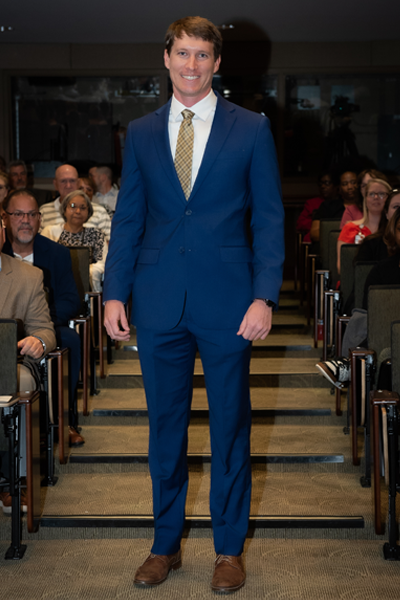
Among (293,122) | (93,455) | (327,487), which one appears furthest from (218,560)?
(293,122)

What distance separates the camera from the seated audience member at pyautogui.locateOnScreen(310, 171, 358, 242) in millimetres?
5754

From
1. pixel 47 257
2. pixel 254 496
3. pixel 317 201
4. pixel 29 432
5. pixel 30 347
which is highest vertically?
pixel 317 201

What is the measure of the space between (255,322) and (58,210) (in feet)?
11.7

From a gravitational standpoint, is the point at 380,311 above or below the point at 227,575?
above

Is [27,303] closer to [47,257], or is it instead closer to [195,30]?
[47,257]

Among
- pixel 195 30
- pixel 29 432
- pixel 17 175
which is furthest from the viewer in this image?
pixel 17 175

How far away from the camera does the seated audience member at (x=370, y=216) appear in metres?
4.30

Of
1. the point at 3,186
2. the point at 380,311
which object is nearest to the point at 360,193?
the point at 380,311

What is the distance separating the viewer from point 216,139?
1.75 m

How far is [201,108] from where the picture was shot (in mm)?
1781

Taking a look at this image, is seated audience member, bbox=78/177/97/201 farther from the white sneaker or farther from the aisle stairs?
the white sneaker

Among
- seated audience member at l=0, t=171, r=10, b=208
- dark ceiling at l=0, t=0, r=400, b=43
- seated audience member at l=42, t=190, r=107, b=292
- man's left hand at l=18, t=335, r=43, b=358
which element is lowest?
man's left hand at l=18, t=335, r=43, b=358

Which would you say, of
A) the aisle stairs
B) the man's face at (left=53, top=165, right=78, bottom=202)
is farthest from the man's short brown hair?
the man's face at (left=53, top=165, right=78, bottom=202)

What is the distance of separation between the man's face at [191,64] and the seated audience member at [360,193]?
3000 millimetres
